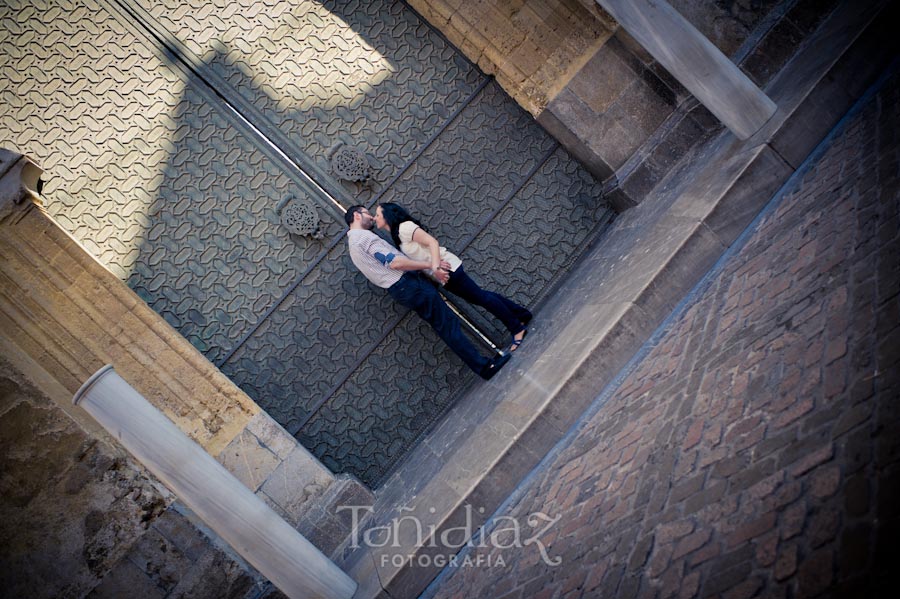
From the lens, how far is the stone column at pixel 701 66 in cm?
459

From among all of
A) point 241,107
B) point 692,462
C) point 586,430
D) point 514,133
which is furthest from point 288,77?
point 692,462

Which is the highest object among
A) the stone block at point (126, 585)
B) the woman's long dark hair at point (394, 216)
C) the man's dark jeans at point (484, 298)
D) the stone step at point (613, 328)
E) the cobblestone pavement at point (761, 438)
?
the woman's long dark hair at point (394, 216)

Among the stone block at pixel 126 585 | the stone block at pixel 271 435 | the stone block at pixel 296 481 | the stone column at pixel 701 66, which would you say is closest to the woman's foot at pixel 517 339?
the stone block at pixel 296 481

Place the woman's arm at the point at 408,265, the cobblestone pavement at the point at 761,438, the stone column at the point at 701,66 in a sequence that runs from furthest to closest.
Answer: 1. the woman's arm at the point at 408,265
2. the stone column at the point at 701,66
3. the cobblestone pavement at the point at 761,438

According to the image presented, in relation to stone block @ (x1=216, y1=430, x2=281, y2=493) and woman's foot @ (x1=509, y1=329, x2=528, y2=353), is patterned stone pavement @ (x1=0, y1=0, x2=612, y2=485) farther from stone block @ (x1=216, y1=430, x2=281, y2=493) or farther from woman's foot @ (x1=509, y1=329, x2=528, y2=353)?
stone block @ (x1=216, y1=430, x2=281, y2=493)

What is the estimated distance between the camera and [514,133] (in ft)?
19.4

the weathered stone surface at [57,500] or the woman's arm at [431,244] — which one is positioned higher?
the weathered stone surface at [57,500]

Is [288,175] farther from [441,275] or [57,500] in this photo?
[57,500]

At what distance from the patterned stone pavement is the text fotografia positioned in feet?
4.06


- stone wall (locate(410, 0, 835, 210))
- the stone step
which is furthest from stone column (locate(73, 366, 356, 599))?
stone wall (locate(410, 0, 835, 210))

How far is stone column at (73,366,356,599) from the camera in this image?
158 inches

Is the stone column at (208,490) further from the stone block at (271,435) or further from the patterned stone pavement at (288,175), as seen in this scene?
the patterned stone pavement at (288,175)

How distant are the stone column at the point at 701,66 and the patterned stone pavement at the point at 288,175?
4.72 feet

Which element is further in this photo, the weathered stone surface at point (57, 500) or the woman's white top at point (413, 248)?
the woman's white top at point (413, 248)
